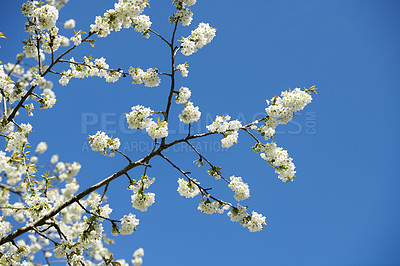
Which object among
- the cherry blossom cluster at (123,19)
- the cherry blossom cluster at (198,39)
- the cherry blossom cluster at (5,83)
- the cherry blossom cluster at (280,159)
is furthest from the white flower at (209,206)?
the cherry blossom cluster at (5,83)

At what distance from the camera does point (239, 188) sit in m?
5.02

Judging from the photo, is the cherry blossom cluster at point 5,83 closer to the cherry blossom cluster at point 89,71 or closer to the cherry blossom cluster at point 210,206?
the cherry blossom cluster at point 89,71

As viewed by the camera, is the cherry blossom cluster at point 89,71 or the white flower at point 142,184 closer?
the white flower at point 142,184

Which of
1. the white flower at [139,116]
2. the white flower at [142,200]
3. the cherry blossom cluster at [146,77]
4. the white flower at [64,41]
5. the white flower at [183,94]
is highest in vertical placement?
the white flower at [64,41]

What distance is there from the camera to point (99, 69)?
226 inches

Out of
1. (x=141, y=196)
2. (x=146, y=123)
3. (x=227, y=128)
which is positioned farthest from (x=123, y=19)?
(x=141, y=196)

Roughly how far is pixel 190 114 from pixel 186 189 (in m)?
1.43

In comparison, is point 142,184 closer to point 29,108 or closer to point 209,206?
point 209,206

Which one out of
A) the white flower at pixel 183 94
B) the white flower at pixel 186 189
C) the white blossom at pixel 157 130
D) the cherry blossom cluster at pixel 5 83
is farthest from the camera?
the white flower at pixel 186 189

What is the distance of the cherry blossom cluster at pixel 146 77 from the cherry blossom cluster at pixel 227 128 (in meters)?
1.28

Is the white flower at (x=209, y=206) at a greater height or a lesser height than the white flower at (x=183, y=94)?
lesser

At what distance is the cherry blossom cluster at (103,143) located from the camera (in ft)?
14.7

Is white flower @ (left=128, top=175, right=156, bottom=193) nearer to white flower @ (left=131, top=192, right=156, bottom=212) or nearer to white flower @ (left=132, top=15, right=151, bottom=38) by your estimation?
white flower @ (left=131, top=192, right=156, bottom=212)

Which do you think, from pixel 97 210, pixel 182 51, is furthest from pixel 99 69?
pixel 97 210
